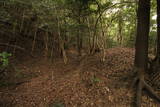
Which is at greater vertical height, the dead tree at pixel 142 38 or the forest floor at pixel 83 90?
the dead tree at pixel 142 38

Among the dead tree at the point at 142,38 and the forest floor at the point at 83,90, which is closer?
the forest floor at the point at 83,90

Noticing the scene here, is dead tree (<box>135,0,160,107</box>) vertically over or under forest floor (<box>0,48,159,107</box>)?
over

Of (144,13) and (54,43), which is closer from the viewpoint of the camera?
(144,13)

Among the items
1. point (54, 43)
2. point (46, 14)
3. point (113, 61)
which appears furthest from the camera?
point (54, 43)

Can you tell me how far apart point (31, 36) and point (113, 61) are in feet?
28.7

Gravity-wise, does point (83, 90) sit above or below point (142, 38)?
below

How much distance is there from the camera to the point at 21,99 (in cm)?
482

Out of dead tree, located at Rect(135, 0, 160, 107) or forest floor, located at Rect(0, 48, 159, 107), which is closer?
forest floor, located at Rect(0, 48, 159, 107)

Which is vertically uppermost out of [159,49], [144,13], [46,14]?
[46,14]

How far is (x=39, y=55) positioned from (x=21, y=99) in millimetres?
5898

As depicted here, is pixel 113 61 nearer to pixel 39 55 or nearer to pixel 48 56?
pixel 48 56

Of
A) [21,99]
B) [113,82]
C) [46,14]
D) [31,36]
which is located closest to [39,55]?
[31,36]

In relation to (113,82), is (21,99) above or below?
below

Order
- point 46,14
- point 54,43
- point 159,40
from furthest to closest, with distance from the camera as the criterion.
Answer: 1. point 54,43
2. point 46,14
3. point 159,40
